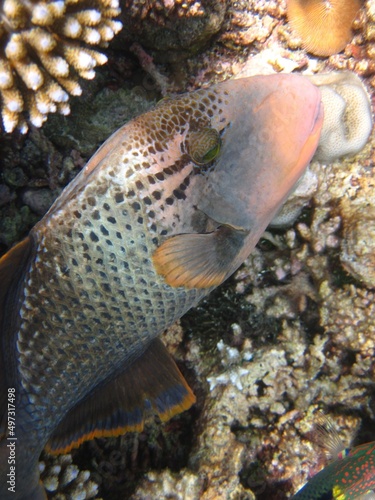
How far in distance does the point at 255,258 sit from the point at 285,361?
0.94 meters

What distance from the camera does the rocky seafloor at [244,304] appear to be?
2924 mm

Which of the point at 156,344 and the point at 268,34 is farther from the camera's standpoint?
the point at 268,34

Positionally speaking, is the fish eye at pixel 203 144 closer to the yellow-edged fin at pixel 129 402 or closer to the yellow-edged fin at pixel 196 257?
the yellow-edged fin at pixel 196 257

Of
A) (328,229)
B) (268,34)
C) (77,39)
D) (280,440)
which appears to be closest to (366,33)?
(268,34)

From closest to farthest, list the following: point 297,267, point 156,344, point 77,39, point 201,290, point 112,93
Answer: point 77,39 < point 201,290 < point 156,344 < point 112,93 < point 297,267

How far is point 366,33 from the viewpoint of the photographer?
9.54 ft

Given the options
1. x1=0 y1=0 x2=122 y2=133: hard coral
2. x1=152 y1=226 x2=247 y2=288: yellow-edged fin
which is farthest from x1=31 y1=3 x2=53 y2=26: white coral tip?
x1=152 y1=226 x2=247 y2=288: yellow-edged fin

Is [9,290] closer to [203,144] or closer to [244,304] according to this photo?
[203,144]

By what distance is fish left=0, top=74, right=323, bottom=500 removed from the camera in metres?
2.08

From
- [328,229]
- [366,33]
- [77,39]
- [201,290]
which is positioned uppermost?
[366,33]

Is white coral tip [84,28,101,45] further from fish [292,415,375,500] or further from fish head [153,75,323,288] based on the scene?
fish [292,415,375,500]

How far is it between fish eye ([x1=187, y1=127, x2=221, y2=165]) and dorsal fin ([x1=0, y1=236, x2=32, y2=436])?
1029 millimetres

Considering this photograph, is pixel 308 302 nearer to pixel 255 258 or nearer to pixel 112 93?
pixel 255 258

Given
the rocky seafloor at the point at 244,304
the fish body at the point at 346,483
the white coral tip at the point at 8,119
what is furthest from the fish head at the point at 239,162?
the fish body at the point at 346,483
